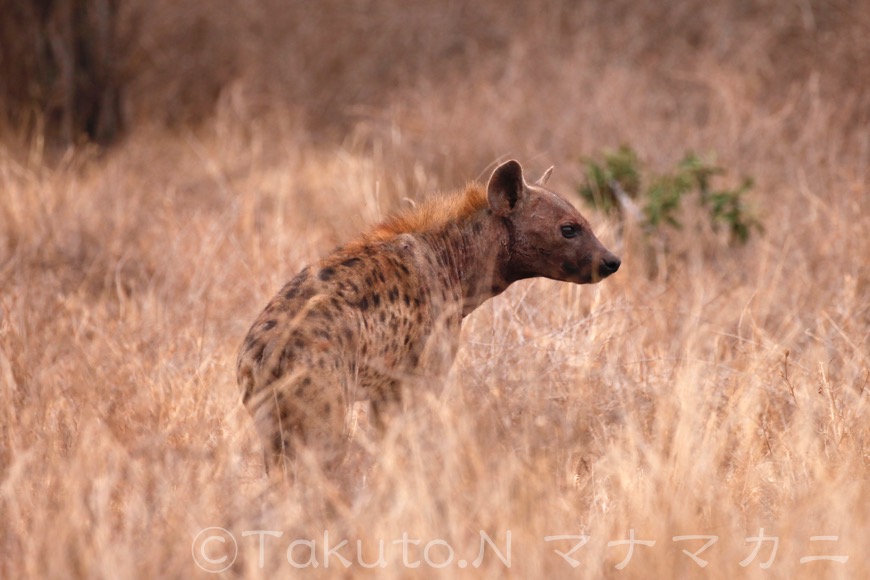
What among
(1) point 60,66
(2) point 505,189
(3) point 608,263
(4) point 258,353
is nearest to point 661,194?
(3) point 608,263

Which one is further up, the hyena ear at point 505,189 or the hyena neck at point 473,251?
the hyena ear at point 505,189

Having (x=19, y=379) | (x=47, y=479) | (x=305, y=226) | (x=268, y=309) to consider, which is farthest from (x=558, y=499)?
(x=305, y=226)

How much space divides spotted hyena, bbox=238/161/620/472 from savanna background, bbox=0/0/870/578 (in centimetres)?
21

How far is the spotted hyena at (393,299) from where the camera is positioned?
13.4 ft

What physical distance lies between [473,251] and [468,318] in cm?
102

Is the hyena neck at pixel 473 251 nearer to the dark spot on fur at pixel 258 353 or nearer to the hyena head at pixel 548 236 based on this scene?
the hyena head at pixel 548 236

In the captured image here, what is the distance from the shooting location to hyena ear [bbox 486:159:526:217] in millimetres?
5129

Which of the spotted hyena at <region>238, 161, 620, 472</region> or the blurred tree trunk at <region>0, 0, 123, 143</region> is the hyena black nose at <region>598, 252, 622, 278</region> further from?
the blurred tree trunk at <region>0, 0, 123, 143</region>

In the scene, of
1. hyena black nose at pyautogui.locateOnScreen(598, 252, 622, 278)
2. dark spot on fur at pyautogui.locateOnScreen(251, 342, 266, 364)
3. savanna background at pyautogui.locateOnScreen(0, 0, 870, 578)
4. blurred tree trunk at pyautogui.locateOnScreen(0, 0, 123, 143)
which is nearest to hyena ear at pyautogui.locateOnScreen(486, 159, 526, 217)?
hyena black nose at pyautogui.locateOnScreen(598, 252, 622, 278)

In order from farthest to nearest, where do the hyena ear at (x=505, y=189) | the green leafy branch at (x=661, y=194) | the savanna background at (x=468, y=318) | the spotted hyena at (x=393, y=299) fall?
the green leafy branch at (x=661, y=194) → the hyena ear at (x=505, y=189) → the spotted hyena at (x=393, y=299) → the savanna background at (x=468, y=318)

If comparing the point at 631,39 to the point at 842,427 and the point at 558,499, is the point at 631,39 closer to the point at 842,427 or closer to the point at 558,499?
the point at 842,427

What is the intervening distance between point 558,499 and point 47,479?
191 centimetres

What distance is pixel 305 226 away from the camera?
9164mm

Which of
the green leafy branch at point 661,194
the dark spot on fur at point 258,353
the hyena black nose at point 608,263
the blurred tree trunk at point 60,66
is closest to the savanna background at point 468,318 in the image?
the blurred tree trunk at point 60,66
